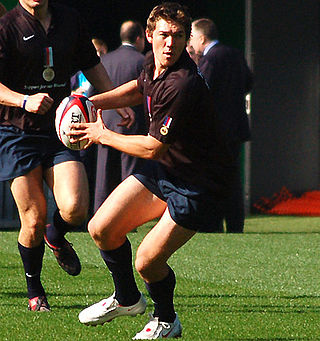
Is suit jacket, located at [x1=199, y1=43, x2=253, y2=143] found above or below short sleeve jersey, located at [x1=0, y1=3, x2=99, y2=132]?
below

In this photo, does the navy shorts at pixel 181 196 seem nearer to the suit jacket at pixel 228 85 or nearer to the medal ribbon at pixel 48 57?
the medal ribbon at pixel 48 57

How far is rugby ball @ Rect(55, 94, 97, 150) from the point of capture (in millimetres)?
5492

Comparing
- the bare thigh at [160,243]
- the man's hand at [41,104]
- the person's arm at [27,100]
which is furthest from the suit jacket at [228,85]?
the bare thigh at [160,243]

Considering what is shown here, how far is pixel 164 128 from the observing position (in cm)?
504

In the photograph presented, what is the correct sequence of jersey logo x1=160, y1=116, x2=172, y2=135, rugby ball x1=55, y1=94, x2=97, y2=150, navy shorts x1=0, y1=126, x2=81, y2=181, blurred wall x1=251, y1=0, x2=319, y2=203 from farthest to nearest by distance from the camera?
blurred wall x1=251, y1=0, x2=319, y2=203, navy shorts x1=0, y1=126, x2=81, y2=181, rugby ball x1=55, y1=94, x2=97, y2=150, jersey logo x1=160, y1=116, x2=172, y2=135

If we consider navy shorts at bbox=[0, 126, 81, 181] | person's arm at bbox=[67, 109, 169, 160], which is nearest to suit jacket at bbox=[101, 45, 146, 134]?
navy shorts at bbox=[0, 126, 81, 181]

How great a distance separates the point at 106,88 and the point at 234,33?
793 cm

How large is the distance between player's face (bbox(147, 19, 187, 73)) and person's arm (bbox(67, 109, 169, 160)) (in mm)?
417

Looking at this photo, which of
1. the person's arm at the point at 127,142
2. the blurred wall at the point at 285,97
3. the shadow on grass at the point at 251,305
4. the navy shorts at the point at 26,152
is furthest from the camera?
the blurred wall at the point at 285,97

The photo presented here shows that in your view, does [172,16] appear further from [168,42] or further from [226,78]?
[226,78]

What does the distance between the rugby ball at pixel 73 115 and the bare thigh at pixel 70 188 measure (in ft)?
1.93

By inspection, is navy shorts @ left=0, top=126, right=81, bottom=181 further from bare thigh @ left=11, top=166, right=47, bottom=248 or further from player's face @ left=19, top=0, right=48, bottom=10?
player's face @ left=19, top=0, right=48, bottom=10

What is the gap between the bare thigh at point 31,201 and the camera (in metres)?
6.16

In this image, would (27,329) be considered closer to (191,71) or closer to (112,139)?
(112,139)
